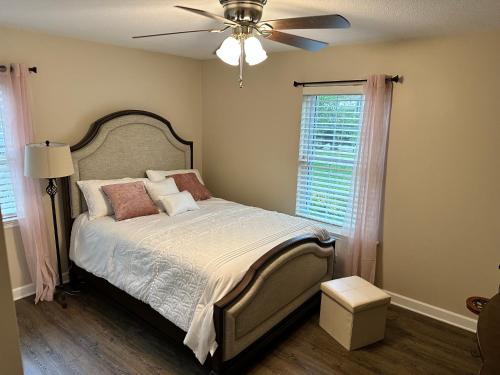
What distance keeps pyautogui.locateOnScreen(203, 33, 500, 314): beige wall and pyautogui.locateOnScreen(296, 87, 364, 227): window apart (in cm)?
15

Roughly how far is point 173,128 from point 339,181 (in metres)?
2.12

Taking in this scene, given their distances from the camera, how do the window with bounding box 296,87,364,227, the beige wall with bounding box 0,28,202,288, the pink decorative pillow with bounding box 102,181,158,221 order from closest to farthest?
1. the beige wall with bounding box 0,28,202,288
2. the pink decorative pillow with bounding box 102,181,158,221
3. the window with bounding box 296,87,364,227

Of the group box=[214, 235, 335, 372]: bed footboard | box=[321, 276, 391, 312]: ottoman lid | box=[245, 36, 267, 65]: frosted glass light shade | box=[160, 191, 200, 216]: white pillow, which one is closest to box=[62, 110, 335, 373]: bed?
box=[214, 235, 335, 372]: bed footboard

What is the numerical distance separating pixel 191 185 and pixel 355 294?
2153 mm

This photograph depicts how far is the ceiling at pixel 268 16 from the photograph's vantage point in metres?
2.01

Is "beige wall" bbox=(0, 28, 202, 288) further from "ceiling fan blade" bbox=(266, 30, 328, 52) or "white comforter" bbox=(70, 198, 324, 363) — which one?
"ceiling fan blade" bbox=(266, 30, 328, 52)

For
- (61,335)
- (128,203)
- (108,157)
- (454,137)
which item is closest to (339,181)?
(454,137)

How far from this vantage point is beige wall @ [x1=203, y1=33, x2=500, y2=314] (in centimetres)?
260

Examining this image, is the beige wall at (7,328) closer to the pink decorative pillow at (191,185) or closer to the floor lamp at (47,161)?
the floor lamp at (47,161)

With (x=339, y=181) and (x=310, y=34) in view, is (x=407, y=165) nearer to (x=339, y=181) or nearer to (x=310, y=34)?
(x=339, y=181)

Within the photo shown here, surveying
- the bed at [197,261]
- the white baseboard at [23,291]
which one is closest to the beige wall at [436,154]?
the bed at [197,261]

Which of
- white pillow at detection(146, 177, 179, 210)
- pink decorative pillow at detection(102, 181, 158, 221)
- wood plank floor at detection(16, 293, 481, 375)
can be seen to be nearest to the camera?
wood plank floor at detection(16, 293, 481, 375)

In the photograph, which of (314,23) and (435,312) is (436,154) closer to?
(435,312)

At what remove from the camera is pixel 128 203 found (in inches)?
124
